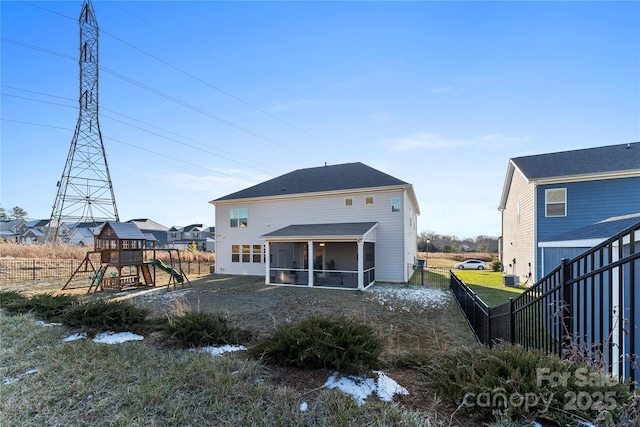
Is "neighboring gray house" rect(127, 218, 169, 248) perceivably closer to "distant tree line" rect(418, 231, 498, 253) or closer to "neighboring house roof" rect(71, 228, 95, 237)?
"neighboring house roof" rect(71, 228, 95, 237)

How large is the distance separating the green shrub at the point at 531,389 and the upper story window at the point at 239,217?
61.1 ft

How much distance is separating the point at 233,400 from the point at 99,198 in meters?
35.3

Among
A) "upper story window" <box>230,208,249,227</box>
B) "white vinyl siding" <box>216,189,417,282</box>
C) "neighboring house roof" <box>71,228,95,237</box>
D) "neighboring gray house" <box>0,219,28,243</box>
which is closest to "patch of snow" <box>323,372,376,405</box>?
"white vinyl siding" <box>216,189,417,282</box>

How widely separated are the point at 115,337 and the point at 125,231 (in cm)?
1285

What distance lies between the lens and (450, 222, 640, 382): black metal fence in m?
2.32

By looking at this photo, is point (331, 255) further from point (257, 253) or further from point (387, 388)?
point (387, 388)

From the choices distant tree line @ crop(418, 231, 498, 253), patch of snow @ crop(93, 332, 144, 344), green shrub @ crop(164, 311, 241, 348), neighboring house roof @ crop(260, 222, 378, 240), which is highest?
neighboring house roof @ crop(260, 222, 378, 240)

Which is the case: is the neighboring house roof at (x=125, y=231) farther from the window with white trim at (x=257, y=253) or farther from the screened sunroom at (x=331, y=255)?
the screened sunroom at (x=331, y=255)

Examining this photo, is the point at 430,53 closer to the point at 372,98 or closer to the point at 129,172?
the point at 372,98

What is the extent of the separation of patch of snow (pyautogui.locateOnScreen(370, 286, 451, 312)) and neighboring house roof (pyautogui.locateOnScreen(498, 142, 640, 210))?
7446mm

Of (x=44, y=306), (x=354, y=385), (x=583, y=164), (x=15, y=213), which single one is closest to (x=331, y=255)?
(x=583, y=164)

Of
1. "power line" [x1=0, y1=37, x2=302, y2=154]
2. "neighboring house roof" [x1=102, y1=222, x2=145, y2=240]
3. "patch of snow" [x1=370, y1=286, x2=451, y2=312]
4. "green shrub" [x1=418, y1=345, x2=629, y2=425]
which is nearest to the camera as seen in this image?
"green shrub" [x1=418, y1=345, x2=629, y2=425]

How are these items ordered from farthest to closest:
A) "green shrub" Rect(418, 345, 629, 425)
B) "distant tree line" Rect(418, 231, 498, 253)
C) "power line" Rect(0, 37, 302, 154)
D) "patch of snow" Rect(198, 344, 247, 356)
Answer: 1. "distant tree line" Rect(418, 231, 498, 253)
2. "power line" Rect(0, 37, 302, 154)
3. "patch of snow" Rect(198, 344, 247, 356)
4. "green shrub" Rect(418, 345, 629, 425)

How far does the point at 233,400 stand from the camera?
2.55m
